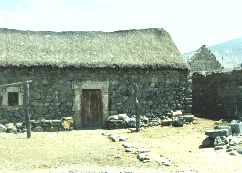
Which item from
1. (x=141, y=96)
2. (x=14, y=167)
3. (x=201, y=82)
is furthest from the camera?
(x=201, y=82)

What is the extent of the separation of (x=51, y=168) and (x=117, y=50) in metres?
10.4

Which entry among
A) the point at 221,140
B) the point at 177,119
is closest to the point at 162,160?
the point at 221,140

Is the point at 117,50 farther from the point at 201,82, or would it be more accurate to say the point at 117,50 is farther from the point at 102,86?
the point at 201,82

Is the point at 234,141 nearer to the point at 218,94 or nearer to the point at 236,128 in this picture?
→ the point at 236,128

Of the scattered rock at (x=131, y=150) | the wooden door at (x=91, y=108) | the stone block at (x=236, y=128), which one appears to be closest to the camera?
the scattered rock at (x=131, y=150)

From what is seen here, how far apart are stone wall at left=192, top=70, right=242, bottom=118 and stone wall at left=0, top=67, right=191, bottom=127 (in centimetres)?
161

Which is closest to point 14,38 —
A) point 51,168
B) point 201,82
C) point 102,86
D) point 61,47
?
point 61,47

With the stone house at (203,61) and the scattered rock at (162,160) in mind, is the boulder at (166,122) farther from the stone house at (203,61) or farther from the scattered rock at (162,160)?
the stone house at (203,61)

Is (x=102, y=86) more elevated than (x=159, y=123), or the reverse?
(x=102, y=86)

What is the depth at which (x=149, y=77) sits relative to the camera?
17969 mm

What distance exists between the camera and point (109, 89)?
57.9 feet

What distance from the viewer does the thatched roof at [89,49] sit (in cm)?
1725

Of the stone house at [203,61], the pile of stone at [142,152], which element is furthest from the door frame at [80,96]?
the stone house at [203,61]

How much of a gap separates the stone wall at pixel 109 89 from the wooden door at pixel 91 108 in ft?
1.70
